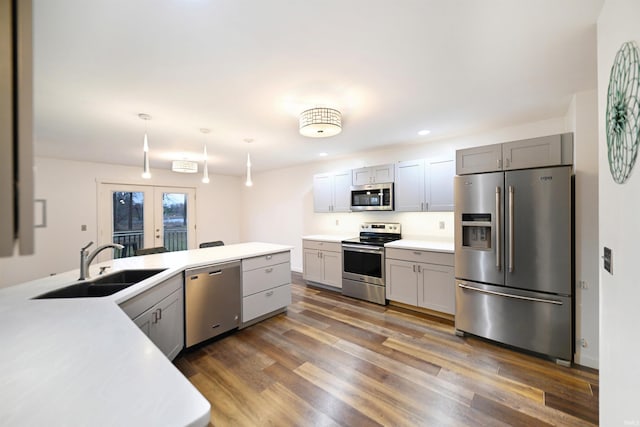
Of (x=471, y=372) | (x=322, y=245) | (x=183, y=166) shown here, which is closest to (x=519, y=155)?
(x=471, y=372)

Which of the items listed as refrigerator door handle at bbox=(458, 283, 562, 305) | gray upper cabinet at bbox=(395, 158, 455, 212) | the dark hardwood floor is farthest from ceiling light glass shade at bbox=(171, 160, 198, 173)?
refrigerator door handle at bbox=(458, 283, 562, 305)

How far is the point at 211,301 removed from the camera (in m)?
2.68

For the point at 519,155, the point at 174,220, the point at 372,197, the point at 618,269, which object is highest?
the point at 519,155

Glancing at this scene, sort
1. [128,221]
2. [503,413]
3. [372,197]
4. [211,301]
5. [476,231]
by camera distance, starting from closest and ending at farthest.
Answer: [503,413]
[211,301]
[476,231]
[372,197]
[128,221]

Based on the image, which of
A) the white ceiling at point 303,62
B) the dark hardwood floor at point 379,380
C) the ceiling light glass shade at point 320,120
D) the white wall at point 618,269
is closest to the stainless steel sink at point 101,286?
the dark hardwood floor at point 379,380

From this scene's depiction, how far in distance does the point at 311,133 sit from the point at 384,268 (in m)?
2.21

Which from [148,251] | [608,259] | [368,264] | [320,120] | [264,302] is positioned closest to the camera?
[608,259]

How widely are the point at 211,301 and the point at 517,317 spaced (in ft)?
10.0

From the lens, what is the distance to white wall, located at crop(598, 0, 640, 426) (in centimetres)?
103

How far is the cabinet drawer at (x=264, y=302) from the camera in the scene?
3.02 meters

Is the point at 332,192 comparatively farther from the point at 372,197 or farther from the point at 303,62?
the point at 303,62

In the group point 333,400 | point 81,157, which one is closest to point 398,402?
point 333,400

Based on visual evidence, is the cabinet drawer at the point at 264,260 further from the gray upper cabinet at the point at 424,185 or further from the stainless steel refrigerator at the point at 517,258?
the stainless steel refrigerator at the point at 517,258

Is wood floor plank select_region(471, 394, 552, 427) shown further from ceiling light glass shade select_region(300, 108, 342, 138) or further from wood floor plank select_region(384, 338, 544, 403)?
ceiling light glass shade select_region(300, 108, 342, 138)
